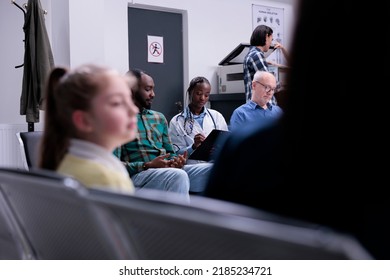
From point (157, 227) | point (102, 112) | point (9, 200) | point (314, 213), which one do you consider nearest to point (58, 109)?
point (102, 112)

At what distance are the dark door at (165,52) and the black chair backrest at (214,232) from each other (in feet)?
15.6

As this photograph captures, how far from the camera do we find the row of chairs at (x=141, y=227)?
474 millimetres

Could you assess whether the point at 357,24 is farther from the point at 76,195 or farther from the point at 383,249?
the point at 76,195

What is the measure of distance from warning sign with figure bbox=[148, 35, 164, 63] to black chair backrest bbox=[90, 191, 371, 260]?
490 cm

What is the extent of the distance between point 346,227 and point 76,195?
12.1 inches

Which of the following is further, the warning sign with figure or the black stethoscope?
the warning sign with figure

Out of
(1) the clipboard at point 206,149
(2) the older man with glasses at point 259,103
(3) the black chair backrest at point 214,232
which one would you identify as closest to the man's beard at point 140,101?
(1) the clipboard at point 206,149

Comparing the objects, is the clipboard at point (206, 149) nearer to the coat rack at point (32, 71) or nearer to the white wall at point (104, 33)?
the white wall at point (104, 33)

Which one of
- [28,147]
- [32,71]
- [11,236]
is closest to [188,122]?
[32,71]

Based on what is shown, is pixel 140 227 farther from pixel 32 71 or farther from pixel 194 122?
pixel 32 71

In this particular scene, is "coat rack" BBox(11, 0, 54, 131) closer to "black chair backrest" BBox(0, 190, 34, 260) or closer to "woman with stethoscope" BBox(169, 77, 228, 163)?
"woman with stethoscope" BBox(169, 77, 228, 163)

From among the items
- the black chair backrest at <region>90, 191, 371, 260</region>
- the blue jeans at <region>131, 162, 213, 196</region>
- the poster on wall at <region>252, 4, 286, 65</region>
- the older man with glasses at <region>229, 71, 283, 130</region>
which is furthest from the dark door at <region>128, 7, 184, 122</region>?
the black chair backrest at <region>90, 191, 371, 260</region>

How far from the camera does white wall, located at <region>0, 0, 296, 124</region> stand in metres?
4.06

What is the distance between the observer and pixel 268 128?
68cm
